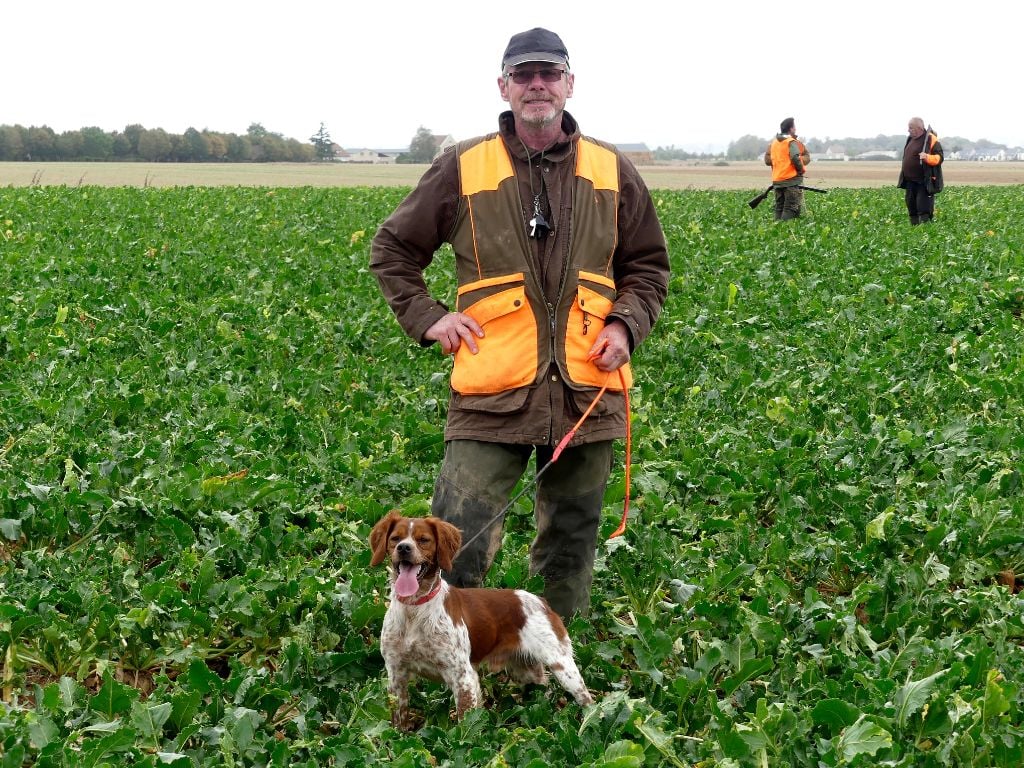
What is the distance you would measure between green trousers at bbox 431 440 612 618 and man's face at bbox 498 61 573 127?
123 centimetres

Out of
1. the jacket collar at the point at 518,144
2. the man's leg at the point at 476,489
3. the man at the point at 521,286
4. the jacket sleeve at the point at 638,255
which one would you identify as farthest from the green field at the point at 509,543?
the jacket collar at the point at 518,144

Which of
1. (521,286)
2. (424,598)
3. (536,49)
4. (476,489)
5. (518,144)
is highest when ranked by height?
(536,49)

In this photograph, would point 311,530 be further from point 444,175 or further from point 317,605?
point 444,175

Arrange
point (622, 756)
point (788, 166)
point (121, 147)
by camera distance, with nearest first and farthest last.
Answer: point (622, 756) → point (788, 166) → point (121, 147)

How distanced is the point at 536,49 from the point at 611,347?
3.64ft

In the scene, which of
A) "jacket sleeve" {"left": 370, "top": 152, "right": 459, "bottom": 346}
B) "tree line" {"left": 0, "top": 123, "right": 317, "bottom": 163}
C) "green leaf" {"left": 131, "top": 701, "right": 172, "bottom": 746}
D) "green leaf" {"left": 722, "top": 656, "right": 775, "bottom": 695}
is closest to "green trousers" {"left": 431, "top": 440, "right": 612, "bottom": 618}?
"jacket sleeve" {"left": 370, "top": 152, "right": 459, "bottom": 346}

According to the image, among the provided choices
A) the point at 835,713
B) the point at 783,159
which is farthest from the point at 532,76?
the point at 783,159

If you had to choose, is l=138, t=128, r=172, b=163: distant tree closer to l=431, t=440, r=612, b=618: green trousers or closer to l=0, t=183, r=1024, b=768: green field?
l=0, t=183, r=1024, b=768: green field

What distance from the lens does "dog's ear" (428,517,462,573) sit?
13.1 ft

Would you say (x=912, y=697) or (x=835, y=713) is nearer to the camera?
(x=835, y=713)

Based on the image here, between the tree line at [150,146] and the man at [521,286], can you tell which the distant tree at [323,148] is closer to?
the tree line at [150,146]

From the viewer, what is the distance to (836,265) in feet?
50.5

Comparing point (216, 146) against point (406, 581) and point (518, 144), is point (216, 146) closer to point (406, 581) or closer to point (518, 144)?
point (518, 144)

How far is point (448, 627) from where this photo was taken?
159 inches
